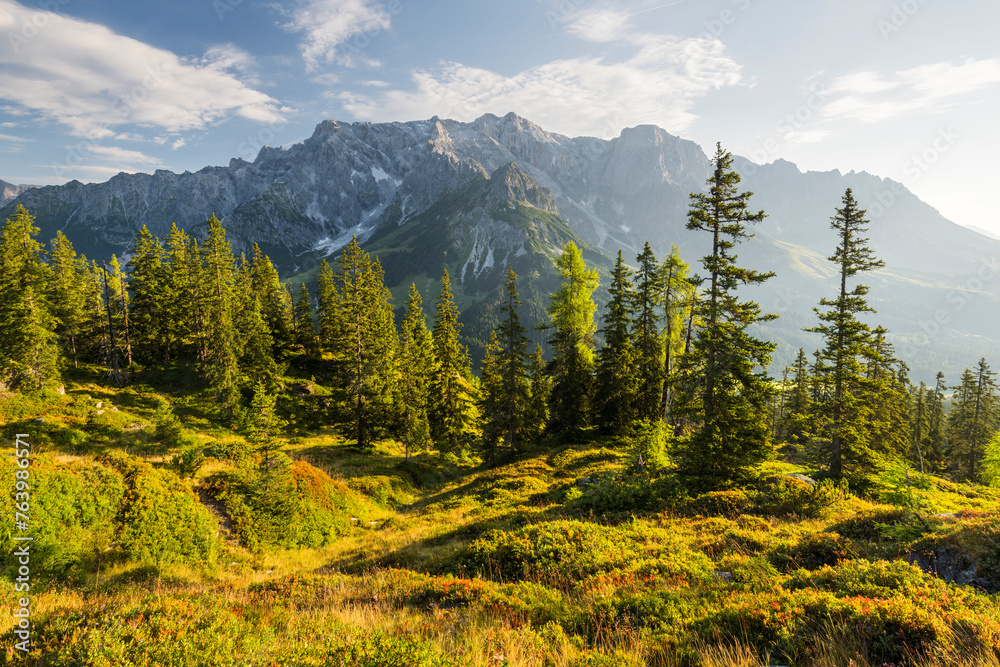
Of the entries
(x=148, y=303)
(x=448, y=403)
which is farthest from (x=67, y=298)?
(x=448, y=403)

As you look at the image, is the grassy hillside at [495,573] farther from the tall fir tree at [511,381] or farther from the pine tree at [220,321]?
the pine tree at [220,321]

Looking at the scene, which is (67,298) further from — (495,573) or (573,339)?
(495,573)

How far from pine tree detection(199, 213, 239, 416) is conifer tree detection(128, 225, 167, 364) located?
870cm

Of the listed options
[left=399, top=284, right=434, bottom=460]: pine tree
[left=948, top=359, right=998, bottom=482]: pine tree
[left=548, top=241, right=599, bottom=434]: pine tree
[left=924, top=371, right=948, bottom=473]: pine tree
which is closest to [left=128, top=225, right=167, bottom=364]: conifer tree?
[left=399, top=284, right=434, bottom=460]: pine tree

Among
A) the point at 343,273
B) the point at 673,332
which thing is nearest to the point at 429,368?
the point at 343,273

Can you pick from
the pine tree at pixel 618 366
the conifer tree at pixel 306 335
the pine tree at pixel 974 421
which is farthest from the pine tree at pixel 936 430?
the conifer tree at pixel 306 335

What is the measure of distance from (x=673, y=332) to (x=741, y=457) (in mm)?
15282

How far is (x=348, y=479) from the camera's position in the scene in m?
28.6

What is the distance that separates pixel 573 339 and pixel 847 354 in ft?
59.1

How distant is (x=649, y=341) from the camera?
106 ft

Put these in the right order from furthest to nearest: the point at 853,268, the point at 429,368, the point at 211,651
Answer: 1. the point at 429,368
2. the point at 853,268
3. the point at 211,651

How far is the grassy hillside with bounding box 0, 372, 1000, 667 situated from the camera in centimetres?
552

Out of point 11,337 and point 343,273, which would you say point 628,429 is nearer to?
point 343,273

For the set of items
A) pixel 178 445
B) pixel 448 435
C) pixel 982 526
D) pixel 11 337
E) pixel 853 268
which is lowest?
pixel 448 435
